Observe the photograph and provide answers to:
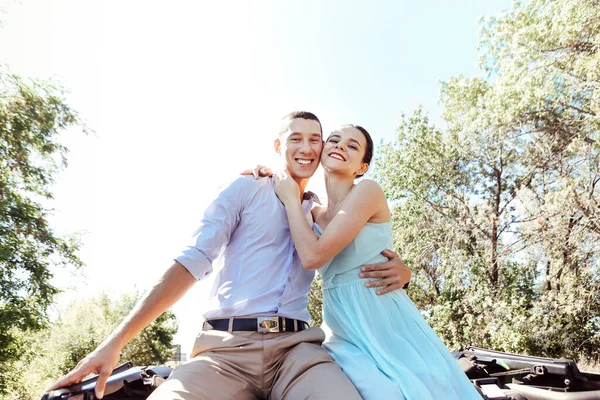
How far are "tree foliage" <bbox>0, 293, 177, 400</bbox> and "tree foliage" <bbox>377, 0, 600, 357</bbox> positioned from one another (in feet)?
57.4

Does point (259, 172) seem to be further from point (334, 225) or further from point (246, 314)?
point (246, 314)

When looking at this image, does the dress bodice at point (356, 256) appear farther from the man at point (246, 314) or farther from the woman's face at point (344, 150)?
the woman's face at point (344, 150)

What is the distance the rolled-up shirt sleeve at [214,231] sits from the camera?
186cm

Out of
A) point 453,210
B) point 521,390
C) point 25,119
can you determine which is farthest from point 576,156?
point 25,119

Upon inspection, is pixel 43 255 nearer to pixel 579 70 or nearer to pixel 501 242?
pixel 501 242

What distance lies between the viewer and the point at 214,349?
1.82 m

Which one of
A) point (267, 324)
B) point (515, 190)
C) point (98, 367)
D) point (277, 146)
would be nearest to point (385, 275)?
point (267, 324)

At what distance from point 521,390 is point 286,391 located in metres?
1.82

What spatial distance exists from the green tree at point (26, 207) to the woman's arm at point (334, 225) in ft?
37.8

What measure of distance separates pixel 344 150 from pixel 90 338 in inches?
1073

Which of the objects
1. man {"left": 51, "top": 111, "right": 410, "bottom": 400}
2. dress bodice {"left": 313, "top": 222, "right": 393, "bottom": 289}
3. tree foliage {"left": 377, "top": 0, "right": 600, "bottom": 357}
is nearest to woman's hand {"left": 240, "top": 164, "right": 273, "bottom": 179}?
man {"left": 51, "top": 111, "right": 410, "bottom": 400}

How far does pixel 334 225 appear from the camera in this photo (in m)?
2.02

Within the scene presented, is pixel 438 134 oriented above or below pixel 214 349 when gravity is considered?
above

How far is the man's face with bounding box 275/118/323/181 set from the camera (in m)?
2.34
